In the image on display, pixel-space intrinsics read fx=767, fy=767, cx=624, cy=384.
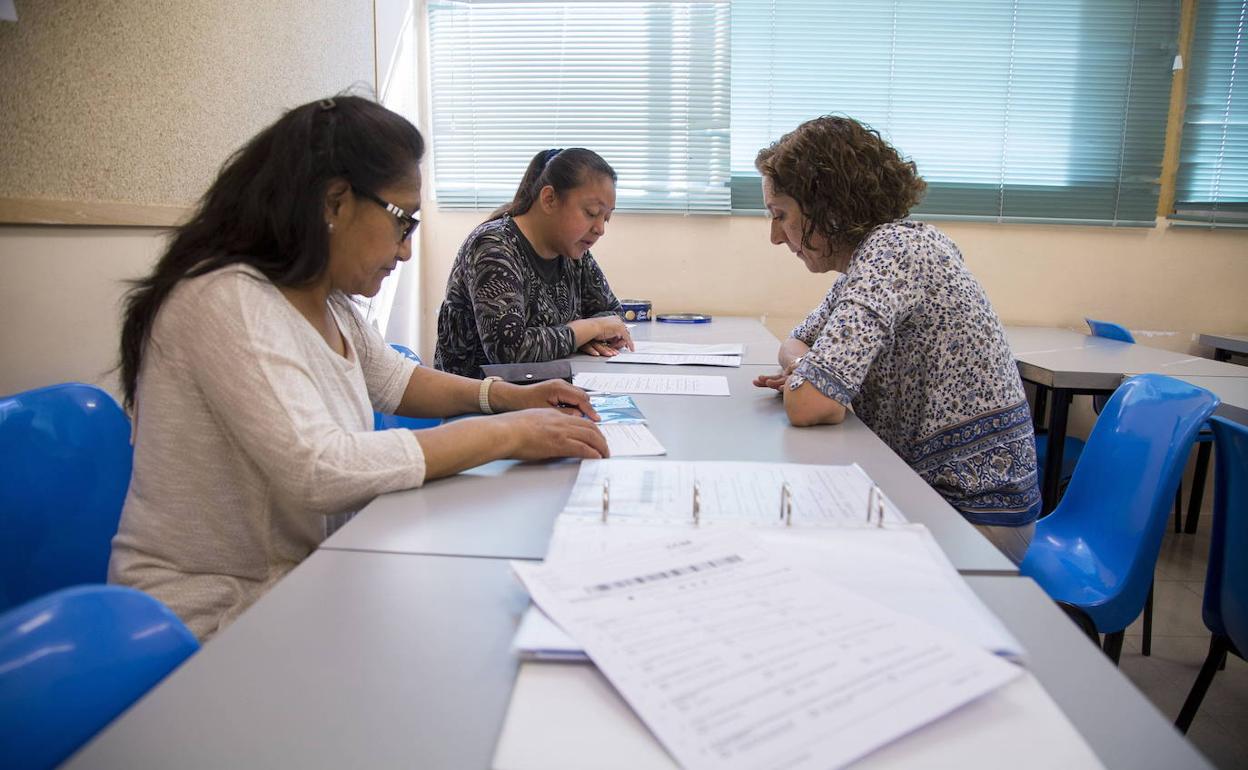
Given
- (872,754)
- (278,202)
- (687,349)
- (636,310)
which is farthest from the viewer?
(636,310)

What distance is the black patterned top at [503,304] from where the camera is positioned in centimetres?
199

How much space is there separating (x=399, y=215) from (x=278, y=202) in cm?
17

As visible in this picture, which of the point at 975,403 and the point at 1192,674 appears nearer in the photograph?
the point at 975,403

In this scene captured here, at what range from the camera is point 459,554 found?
0.82 metres

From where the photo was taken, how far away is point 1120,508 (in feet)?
4.67

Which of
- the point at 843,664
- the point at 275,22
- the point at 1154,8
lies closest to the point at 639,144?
the point at 275,22

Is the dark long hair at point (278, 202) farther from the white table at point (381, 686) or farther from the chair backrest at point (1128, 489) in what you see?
the chair backrest at point (1128, 489)

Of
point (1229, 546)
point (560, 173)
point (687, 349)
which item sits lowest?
point (1229, 546)

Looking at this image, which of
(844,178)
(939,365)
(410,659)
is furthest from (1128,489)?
(410,659)

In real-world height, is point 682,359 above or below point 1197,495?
above

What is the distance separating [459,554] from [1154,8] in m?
3.81

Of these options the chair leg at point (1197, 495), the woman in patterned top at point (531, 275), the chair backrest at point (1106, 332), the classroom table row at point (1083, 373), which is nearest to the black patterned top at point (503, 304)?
the woman in patterned top at point (531, 275)

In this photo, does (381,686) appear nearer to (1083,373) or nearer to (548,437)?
(548,437)

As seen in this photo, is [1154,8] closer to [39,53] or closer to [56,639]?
[39,53]
